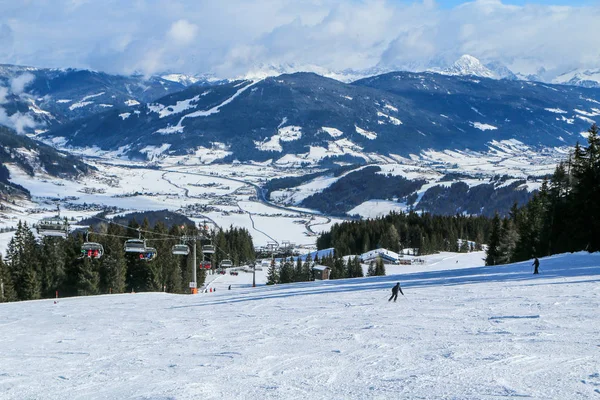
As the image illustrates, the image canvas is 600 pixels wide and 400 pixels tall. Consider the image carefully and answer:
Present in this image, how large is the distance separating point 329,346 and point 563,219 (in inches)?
1552

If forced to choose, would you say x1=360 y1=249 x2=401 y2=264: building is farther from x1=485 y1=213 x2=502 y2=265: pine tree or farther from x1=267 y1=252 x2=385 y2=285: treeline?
x1=485 y1=213 x2=502 y2=265: pine tree

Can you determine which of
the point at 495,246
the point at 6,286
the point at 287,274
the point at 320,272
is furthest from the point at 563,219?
the point at 6,286

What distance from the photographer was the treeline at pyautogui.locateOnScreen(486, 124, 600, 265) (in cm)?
4600

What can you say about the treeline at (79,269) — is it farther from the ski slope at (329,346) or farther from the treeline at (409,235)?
the treeline at (409,235)

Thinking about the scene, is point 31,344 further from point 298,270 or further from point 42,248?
point 298,270

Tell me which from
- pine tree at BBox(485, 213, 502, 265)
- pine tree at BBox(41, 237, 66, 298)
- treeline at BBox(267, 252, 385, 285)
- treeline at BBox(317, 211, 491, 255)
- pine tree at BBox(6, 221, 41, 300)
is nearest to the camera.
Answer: pine tree at BBox(6, 221, 41, 300)

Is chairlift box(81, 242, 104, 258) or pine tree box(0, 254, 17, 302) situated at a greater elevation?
chairlift box(81, 242, 104, 258)

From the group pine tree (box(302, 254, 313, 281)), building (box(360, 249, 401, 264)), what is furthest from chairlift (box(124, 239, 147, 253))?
building (box(360, 249, 401, 264))

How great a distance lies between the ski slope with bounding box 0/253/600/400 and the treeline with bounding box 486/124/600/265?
1467 centimetres

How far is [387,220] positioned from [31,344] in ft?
394

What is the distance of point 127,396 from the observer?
13922mm

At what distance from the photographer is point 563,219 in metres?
52.1

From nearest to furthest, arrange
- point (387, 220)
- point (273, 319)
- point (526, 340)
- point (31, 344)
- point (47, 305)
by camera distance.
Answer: point (526, 340) < point (31, 344) < point (273, 319) < point (47, 305) < point (387, 220)

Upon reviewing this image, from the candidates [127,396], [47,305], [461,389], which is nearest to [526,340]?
[461,389]
